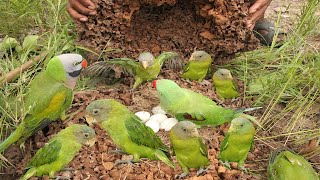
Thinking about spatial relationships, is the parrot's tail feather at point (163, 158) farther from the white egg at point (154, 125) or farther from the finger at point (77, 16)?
the finger at point (77, 16)

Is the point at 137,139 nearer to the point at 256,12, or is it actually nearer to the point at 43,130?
the point at 43,130

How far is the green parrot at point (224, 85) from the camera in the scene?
9.68ft

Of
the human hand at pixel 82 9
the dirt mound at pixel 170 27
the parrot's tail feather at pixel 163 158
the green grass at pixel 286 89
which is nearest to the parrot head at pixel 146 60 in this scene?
the dirt mound at pixel 170 27

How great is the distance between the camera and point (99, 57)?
10.4 feet

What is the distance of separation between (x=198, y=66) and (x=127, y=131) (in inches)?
37.2

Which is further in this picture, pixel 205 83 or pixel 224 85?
pixel 205 83

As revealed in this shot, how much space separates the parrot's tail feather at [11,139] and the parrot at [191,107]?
29.5 inches

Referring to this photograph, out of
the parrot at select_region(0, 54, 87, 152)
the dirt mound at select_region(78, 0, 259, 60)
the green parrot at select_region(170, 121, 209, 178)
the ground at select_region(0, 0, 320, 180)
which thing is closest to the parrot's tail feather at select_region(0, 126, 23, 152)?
the parrot at select_region(0, 54, 87, 152)

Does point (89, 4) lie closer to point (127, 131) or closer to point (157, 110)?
point (157, 110)

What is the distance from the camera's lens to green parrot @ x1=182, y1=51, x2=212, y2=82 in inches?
121

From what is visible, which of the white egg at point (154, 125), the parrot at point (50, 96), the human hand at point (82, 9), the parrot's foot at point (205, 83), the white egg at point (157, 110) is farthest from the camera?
the parrot's foot at point (205, 83)

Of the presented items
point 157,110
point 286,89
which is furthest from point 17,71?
point 286,89

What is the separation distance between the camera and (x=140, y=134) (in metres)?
2.29

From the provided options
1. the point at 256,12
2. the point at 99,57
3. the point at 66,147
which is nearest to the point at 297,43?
the point at 256,12
